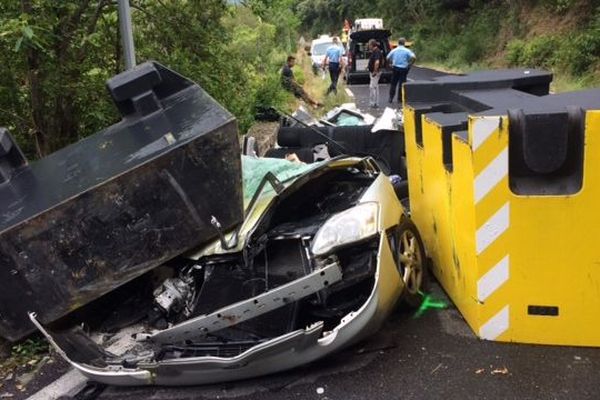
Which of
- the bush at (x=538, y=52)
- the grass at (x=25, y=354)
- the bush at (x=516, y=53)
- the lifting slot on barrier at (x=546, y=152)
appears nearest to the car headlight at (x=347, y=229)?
the lifting slot on barrier at (x=546, y=152)

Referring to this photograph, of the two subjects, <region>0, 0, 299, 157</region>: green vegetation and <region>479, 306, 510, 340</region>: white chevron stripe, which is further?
<region>0, 0, 299, 157</region>: green vegetation

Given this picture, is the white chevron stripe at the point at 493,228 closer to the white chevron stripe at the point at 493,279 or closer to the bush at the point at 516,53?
the white chevron stripe at the point at 493,279

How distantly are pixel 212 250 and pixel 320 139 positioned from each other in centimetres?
390

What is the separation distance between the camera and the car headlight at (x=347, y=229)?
11.0 ft

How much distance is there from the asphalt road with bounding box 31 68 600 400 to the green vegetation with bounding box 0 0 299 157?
2823mm

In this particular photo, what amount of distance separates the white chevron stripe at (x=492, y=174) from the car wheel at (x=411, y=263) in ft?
2.18

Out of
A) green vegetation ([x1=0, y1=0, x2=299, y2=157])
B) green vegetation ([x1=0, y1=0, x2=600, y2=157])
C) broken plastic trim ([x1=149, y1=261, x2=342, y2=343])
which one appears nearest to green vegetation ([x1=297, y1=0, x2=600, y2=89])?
green vegetation ([x1=0, y1=0, x2=600, y2=157])

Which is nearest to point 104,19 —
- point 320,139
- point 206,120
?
point 320,139

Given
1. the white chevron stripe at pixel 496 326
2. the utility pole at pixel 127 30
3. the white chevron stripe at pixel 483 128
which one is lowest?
the white chevron stripe at pixel 496 326

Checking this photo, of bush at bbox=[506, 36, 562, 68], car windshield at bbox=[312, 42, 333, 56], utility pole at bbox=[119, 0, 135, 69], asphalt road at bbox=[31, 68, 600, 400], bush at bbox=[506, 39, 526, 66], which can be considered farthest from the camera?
car windshield at bbox=[312, 42, 333, 56]

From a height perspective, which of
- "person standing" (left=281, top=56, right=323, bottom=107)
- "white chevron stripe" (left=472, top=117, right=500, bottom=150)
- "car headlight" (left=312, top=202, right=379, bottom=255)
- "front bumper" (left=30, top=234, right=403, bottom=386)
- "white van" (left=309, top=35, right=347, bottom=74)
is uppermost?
"white chevron stripe" (left=472, top=117, right=500, bottom=150)

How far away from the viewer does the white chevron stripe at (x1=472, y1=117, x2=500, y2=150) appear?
3271mm

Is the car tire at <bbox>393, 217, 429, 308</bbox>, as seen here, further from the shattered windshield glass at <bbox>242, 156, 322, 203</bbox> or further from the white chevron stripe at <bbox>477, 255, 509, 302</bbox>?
the shattered windshield glass at <bbox>242, 156, 322, 203</bbox>

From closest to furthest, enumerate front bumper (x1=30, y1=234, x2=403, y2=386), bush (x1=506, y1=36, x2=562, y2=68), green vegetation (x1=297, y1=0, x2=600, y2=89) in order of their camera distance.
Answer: front bumper (x1=30, y1=234, x2=403, y2=386) → green vegetation (x1=297, y1=0, x2=600, y2=89) → bush (x1=506, y1=36, x2=562, y2=68)
